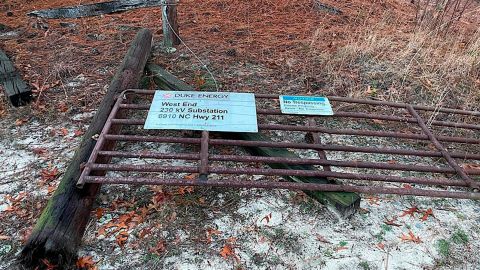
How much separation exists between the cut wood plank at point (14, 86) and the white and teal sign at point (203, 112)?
1.30 meters

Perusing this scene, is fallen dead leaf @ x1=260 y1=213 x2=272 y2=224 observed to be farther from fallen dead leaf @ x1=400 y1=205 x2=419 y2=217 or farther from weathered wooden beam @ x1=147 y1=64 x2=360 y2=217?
fallen dead leaf @ x1=400 y1=205 x2=419 y2=217

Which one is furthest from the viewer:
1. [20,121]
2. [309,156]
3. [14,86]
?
[14,86]

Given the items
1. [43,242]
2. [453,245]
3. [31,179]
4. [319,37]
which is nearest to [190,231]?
[43,242]

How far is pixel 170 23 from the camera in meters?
4.32

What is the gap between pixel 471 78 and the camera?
4.01m

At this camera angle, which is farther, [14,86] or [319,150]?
[14,86]

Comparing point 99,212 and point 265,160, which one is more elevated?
point 265,160

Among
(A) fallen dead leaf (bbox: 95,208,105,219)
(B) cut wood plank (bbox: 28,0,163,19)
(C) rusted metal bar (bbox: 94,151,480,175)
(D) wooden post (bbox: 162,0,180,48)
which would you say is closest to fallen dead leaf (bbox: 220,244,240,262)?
(C) rusted metal bar (bbox: 94,151,480,175)

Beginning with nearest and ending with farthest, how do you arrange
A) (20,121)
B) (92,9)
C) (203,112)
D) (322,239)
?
(322,239) → (203,112) → (20,121) → (92,9)

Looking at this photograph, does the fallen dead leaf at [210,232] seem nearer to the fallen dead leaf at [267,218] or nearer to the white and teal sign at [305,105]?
the fallen dead leaf at [267,218]

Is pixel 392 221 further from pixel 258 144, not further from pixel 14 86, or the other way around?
pixel 14 86

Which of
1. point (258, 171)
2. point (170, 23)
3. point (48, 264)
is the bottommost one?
point (48, 264)

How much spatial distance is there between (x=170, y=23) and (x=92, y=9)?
100 centimetres

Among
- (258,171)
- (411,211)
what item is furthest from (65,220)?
(411,211)
